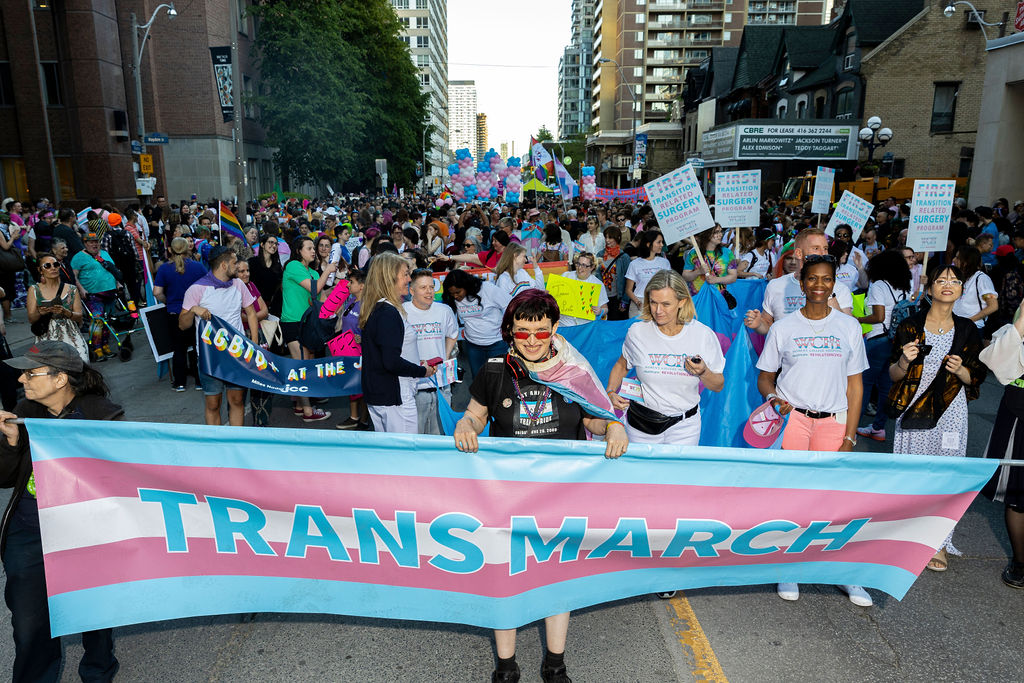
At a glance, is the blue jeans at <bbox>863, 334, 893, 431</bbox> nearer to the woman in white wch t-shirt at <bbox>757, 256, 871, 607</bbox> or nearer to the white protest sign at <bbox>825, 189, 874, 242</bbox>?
the white protest sign at <bbox>825, 189, 874, 242</bbox>

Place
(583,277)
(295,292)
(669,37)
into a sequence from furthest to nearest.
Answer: (669,37) → (583,277) → (295,292)

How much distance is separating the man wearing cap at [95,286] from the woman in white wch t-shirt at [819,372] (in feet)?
31.8

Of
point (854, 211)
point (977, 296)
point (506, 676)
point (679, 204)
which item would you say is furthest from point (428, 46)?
point (506, 676)

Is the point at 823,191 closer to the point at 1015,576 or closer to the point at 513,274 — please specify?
the point at 513,274

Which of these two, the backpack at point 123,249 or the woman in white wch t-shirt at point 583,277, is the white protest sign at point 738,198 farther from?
the backpack at point 123,249

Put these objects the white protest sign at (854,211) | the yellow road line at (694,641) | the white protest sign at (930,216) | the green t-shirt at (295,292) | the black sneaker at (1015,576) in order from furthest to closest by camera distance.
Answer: the white protest sign at (854,211) → the green t-shirt at (295,292) → the white protest sign at (930,216) → the black sneaker at (1015,576) → the yellow road line at (694,641)

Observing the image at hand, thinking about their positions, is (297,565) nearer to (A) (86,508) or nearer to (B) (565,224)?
(A) (86,508)

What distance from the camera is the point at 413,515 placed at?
10.1 feet

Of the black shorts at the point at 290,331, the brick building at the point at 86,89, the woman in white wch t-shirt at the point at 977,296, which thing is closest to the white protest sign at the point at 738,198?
the woman in white wch t-shirt at the point at 977,296

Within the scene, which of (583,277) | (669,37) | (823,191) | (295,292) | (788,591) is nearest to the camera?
(788,591)

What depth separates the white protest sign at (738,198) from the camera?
28.5ft

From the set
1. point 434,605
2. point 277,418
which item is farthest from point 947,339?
point 277,418

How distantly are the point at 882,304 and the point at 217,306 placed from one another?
6233mm

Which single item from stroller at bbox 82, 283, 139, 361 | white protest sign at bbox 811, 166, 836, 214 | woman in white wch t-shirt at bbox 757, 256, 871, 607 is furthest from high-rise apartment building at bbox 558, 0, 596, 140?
woman in white wch t-shirt at bbox 757, 256, 871, 607
